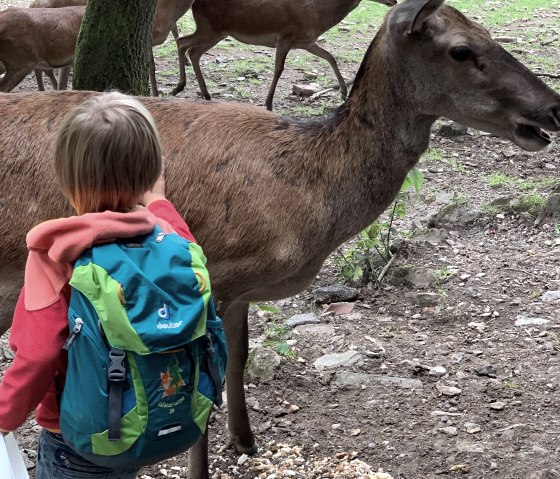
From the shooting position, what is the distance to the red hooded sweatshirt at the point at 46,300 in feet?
7.92

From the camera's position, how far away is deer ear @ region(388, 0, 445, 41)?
3.77 m

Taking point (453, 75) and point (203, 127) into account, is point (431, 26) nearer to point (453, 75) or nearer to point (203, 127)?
point (453, 75)

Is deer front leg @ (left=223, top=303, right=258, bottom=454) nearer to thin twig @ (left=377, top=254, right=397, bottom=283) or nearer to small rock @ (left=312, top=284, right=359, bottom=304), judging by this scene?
small rock @ (left=312, top=284, right=359, bottom=304)

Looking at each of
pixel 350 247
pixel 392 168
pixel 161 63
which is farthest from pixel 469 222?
pixel 161 63

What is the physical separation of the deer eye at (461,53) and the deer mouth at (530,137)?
0.36m

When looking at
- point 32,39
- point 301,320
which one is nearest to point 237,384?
point 301,320

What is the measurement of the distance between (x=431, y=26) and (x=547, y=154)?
4.74 m

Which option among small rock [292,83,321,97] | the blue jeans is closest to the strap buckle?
the blue jeans

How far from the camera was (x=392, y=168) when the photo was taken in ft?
12.8

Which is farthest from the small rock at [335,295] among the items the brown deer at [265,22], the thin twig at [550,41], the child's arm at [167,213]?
the thin twig at [550,41]

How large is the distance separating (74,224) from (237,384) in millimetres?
1963

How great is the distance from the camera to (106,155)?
2.49 metres

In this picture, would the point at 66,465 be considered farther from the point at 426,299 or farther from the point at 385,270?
the point at 385,270

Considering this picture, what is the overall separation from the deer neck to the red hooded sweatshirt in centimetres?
146
